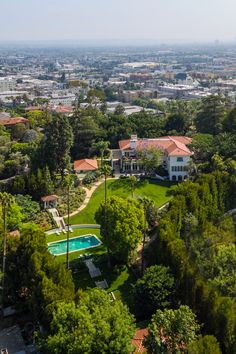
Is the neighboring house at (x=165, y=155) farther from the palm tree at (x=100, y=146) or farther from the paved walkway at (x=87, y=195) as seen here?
the paved walkway at (x=87, y=195)

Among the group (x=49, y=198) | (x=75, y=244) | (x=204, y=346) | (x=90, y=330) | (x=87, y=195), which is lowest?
(x=75, y=244)

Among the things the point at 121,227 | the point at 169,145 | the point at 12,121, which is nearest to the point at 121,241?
the point at 121,227

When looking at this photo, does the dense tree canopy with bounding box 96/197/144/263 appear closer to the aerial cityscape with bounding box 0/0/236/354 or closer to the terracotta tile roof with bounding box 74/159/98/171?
the aerial cityscape with bounding box 0/0/236/354

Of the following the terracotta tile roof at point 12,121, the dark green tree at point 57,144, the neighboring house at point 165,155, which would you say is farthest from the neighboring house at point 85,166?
the terracotta tile roof at point 12,121

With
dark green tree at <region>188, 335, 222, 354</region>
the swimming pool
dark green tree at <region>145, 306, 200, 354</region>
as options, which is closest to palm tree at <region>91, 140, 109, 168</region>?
the swimming pool

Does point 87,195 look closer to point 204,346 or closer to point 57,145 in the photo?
point 57,145

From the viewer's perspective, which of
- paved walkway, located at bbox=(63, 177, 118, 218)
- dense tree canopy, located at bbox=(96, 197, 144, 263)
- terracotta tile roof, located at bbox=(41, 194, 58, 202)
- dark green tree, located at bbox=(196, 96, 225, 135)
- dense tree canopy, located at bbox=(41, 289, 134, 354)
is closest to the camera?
dense tree canopy, located at bbox=(41, 289, 134, 354)
